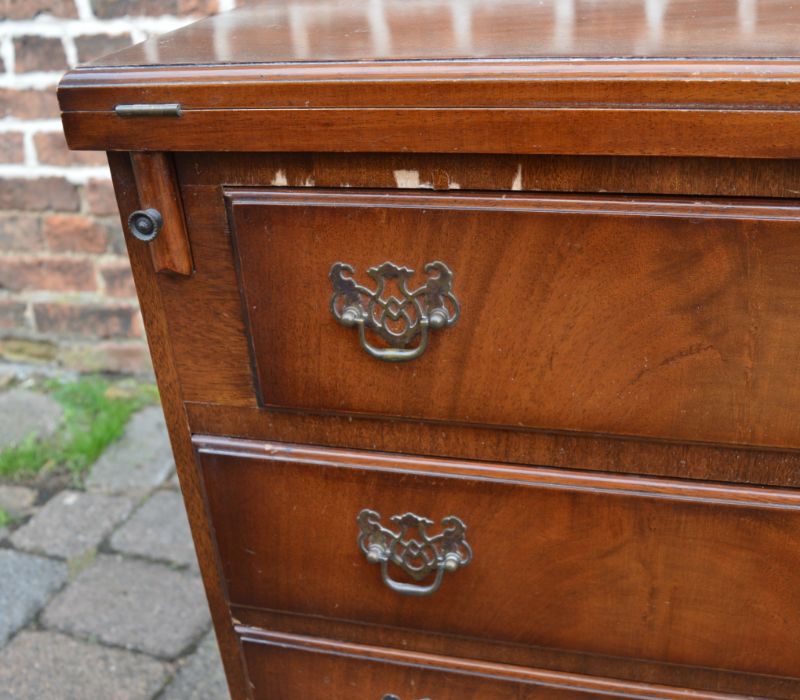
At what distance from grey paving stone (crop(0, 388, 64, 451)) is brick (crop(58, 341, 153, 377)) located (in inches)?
4.4

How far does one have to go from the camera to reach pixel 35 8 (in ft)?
5.49

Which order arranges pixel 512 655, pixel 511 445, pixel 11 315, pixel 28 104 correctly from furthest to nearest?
pixel 11 315, pixel 28 104, pixel 512 655, pixel 511 445

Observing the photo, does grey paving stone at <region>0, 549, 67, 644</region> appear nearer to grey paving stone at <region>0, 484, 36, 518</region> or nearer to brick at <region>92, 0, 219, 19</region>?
grey paving stone at <region>0, 484, 36, 518</region>

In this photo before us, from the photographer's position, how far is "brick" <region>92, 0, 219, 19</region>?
63.8 inches

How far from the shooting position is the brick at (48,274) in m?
1.90

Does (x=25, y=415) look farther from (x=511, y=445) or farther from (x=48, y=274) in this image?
(x=511, y=445)

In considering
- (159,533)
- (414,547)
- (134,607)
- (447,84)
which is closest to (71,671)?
(134,607)

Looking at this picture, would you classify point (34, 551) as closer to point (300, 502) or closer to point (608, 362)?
point (300, 502)

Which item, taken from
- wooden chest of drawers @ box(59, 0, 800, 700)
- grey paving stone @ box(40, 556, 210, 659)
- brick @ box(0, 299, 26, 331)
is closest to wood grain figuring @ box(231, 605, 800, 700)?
wooden chest of drawers @ box(59, 0, 800, 700)

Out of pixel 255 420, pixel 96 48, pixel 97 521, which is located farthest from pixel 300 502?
pixel 96 48

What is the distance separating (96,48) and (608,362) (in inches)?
55.6

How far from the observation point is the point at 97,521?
164 centimetres

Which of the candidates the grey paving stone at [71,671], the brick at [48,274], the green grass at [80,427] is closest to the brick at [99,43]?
the brick at [48,274]

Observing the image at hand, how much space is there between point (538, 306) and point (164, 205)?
1.01 feet
